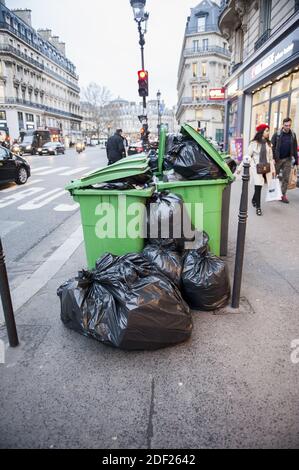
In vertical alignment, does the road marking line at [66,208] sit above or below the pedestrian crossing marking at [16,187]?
below

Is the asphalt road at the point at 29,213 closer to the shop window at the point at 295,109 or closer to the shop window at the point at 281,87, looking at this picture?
the shop window at the point at 295,109

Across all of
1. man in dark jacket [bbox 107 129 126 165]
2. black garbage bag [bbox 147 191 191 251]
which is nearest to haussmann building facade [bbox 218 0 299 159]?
man in dark jacket [bbox 107 129 126 165]

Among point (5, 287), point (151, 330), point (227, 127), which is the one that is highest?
point (227, 127)

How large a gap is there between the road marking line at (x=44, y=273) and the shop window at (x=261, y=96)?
37.8 ft

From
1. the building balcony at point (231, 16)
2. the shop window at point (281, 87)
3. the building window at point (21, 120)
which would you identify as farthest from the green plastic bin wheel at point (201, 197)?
the building window at point (21, 120)

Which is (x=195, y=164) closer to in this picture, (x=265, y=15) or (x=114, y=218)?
(x=114, y=218)

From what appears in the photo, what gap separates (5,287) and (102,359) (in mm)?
901

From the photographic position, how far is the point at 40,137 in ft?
118

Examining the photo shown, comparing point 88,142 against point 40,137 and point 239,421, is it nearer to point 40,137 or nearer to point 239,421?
point 40,137

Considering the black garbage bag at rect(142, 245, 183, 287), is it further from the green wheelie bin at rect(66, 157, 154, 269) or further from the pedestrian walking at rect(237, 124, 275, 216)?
the pedestrian walking at rect(237, 124, 275, 216)

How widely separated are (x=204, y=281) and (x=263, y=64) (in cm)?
1231

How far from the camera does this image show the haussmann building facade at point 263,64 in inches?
392

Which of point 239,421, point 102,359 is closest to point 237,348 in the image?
point 239,421

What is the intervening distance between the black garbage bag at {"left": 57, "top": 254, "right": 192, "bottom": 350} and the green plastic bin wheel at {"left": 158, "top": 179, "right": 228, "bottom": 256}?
116 cm
